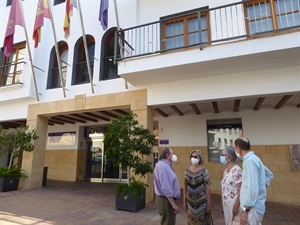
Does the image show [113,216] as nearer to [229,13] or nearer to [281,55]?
[281,55]

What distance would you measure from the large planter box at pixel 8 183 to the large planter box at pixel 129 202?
530cm

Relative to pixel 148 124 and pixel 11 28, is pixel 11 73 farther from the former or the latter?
pixel 148 124

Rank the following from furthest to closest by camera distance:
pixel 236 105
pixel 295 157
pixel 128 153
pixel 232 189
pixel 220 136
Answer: pixel 220 136
pixel 236 105
pixel 295 157
pixel 128 153
pixel 232 189

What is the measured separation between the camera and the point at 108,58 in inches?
340

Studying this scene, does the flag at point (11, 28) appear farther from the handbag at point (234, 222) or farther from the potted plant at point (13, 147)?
the handbag at point (234, 222)

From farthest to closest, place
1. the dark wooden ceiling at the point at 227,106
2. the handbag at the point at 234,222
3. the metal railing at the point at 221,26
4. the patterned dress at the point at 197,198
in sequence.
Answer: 1. the dark wooden ceiling at the point at 227,106
2. the metal railing at the point at 221,26
3. the patterned dress at the point at 197,198
4. the handbag at the point at 234,222

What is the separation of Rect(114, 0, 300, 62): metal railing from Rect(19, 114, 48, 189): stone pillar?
5.01m

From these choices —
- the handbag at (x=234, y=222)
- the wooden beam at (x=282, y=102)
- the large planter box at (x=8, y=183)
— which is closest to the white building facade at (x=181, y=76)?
the wooden beam at (x=282, y=102)

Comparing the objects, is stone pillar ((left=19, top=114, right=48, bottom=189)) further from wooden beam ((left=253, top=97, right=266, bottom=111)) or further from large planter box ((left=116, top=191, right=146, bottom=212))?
wooden beam ((left=253, top=97, right=266, bottom=111))

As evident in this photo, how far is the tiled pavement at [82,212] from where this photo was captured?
497cm

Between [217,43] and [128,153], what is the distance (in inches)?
164

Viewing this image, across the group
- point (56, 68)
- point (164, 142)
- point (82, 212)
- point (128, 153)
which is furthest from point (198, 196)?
point (56, 68)

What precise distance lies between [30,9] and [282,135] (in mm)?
12113

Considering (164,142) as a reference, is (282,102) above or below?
above
